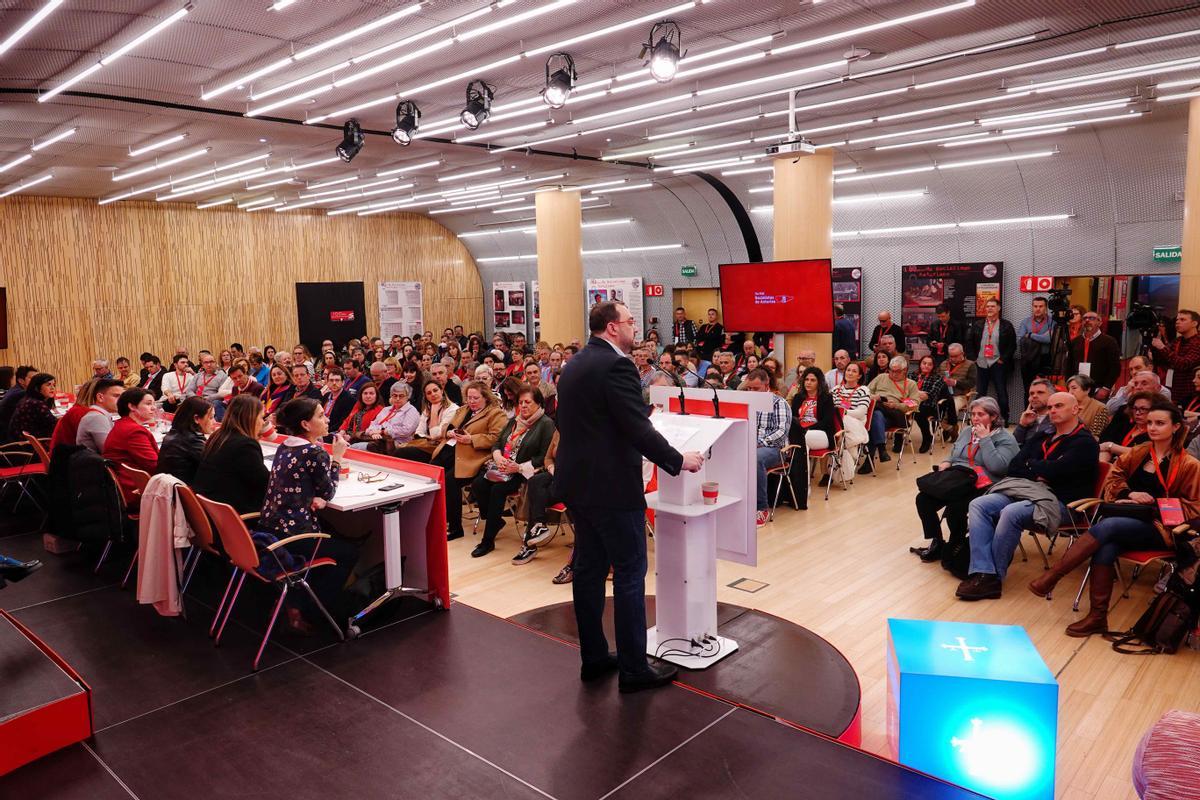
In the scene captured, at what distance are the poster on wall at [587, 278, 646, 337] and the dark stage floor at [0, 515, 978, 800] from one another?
15.0 m

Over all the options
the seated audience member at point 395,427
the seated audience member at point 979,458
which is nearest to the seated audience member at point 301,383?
the seated audience member at point 395,427

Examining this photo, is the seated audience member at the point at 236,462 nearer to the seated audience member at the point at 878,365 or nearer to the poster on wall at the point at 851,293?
the seated audience member at the point at 878,365

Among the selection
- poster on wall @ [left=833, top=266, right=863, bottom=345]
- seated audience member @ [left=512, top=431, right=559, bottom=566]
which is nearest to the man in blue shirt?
poster on wall @ [left=833, top=266, right=863, bottom=345]

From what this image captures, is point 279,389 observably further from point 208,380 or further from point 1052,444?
point 1052,444

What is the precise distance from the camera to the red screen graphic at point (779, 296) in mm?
10438

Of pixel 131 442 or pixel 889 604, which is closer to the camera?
pixel 889 604

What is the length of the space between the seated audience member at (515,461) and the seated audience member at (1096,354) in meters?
6.54

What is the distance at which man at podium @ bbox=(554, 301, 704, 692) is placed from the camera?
3387 millimetres

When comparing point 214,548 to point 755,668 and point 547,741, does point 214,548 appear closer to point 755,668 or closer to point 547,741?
point 547,741

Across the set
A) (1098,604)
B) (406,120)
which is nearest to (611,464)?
(1098,604)

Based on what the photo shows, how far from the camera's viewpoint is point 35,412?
7574 millimetres

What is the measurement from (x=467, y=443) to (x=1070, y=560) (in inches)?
175

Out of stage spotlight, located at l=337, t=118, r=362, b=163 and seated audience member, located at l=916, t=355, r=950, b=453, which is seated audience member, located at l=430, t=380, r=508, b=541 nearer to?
stage spotlight, located at l=337, t=118, r=362, b=163

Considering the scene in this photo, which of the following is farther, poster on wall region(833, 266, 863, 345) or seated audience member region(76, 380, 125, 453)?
poster on wall region(833, 266, 863, 345)
